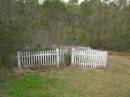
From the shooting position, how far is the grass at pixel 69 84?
27.7 ft

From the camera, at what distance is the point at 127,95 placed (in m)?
8.36

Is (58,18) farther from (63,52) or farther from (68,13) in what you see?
(63,52)

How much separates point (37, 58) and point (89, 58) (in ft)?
8.04

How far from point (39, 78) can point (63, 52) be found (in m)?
2.79

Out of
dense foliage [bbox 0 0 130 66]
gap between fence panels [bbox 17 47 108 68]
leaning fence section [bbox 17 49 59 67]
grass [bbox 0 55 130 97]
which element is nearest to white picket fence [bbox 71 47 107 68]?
gap between fence panels [bbox 17 47 108 68]

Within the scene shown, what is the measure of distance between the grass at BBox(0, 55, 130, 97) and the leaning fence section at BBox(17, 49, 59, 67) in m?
0.91

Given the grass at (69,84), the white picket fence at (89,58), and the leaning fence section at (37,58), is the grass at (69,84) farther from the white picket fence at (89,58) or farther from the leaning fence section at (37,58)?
the leaning fence section at (37,58)

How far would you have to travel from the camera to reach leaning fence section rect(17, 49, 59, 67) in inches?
477

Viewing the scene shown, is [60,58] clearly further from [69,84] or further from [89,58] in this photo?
[69,84]

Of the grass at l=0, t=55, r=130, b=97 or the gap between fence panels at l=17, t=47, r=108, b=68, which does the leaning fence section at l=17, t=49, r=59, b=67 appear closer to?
the gap between fence panels at l=17, t=47, r=108, b=68

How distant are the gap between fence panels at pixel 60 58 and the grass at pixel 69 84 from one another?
690 millimetres

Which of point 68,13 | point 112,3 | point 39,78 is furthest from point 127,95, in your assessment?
point 68,13

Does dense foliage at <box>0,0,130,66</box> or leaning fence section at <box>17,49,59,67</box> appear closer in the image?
leaning fence section at <box>17,49,59,67</box>

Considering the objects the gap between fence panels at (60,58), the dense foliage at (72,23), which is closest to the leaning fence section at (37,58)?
the gap between fence panels at (60,58)
